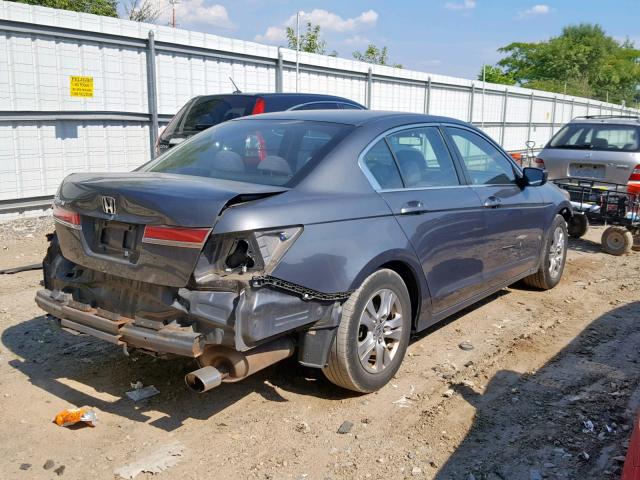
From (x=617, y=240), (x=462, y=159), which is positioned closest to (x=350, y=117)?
(x=462, y=159)

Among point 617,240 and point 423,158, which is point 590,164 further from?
point 423,158

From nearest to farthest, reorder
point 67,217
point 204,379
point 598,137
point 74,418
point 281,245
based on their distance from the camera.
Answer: point 204,379 < point 281,245 < point 74,418 < point 67,217 < point 598,137

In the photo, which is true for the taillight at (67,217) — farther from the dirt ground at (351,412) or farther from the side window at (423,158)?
the side window at (423,158)

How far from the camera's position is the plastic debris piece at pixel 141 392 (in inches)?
150

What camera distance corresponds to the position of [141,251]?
323cm

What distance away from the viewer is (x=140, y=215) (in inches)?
127

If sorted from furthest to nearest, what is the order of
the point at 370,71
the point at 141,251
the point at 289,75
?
1. the point at 370,71
2. the point at 289,75
3. the point at 141,251

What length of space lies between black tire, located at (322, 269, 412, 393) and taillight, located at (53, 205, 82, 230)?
162 centimetres

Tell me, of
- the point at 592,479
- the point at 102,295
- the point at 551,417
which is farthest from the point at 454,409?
the point at 102,295

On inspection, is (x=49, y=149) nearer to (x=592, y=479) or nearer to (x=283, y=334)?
(x=283, y=334)

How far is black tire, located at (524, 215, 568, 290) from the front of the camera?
6.13 m

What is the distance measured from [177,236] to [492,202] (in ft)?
9.18

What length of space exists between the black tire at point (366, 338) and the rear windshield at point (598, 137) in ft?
22.5

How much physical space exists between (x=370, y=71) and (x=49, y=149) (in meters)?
8.32
